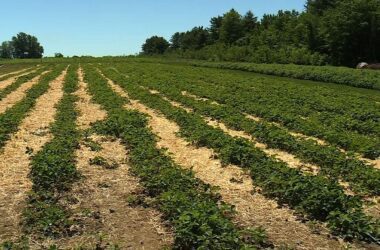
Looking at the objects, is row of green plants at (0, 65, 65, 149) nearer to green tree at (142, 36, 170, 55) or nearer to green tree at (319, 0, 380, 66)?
green tree at (319, 0, 380, 66)

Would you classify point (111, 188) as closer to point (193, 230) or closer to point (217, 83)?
point (193, 230)

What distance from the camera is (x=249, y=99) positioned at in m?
23.3

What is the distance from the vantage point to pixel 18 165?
38.5 feet

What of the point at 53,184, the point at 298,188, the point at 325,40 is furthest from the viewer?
the point at 325,40

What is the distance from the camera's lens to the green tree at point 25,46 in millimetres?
184500

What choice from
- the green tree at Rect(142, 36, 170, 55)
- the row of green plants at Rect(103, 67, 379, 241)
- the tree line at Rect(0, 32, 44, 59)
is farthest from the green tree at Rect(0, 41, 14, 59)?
the row of green plants at Rect(103, 67, 379, 241)

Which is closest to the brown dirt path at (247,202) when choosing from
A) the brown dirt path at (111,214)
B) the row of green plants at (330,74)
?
the brown dirt path at (111,214)

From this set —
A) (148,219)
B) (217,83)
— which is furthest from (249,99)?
(148,219)

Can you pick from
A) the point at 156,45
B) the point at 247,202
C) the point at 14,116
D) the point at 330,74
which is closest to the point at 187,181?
the point at 247,202

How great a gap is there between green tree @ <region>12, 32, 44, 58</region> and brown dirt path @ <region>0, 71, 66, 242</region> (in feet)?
576

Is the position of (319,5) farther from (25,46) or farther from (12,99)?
(25,46)

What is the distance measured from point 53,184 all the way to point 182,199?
3.15m

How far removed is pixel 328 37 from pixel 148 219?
5828cm

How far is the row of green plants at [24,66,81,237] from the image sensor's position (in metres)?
7.94
